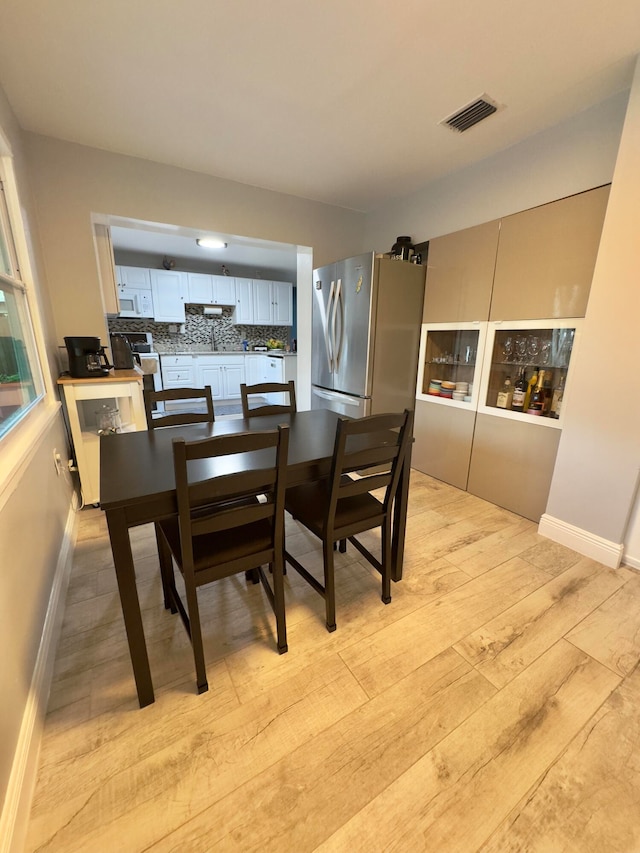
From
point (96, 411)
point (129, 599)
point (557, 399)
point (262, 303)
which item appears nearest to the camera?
point (129, 599)

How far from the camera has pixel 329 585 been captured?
154 cm

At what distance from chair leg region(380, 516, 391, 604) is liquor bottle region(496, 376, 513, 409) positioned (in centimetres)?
154

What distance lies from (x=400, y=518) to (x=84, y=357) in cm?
234

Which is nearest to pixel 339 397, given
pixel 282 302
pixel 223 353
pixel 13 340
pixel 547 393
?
pixel 547 393

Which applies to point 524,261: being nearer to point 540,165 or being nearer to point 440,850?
point 540,165

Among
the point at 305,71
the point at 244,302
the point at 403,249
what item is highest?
Result: the point at 305,71

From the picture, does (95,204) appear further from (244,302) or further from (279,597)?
(244,302)

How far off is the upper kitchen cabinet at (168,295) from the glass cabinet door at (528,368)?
5.25 meters

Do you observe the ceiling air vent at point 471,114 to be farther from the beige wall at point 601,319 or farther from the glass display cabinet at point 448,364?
the glass display cabinet at point 448,364

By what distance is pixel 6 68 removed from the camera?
174cm

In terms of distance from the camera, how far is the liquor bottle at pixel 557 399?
92.7 inches

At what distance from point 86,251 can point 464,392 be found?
3.16m

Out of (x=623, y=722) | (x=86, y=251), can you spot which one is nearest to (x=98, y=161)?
(x=86, y=251)

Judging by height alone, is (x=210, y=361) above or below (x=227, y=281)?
below
